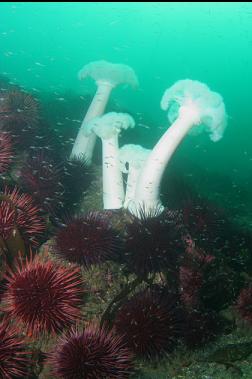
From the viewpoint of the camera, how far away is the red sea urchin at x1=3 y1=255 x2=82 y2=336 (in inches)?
161

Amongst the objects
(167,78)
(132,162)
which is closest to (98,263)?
(132,162)

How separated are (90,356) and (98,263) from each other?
5.44 ft

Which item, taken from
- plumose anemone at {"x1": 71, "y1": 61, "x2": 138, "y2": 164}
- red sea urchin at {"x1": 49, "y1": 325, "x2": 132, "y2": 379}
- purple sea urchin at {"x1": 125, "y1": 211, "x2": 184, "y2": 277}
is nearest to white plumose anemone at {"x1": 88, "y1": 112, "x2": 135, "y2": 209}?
Result: plumose anemone at {"x1": 71, "y1": 61, "x2": 138, "y2": 164}

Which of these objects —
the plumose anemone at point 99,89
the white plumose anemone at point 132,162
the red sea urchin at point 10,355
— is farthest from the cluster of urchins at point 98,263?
the plumose anemone at point 99,89

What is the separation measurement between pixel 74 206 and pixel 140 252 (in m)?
3.07

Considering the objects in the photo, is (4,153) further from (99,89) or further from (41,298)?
(99,89)

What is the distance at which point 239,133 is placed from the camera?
42562mm

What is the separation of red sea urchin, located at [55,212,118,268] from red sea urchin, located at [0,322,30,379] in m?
1.36

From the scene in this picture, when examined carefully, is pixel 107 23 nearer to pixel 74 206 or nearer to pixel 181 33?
pixel 181 33

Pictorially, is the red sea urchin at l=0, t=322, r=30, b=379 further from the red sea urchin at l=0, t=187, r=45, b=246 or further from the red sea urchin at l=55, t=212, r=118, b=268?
the red sea urchin at l=0, t=187, r=45, b=246

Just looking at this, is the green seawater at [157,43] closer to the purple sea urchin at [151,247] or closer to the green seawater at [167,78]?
the green seawater at [167,78]

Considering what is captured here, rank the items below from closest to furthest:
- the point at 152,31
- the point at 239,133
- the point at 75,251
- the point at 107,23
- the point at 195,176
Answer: the point at 75,251 < the point at 195,176 < the point at 239,133 < the point at 107,23 < the point at 152,31

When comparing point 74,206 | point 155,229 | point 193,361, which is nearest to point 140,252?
point 155,229

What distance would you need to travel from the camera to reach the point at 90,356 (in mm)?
3730
